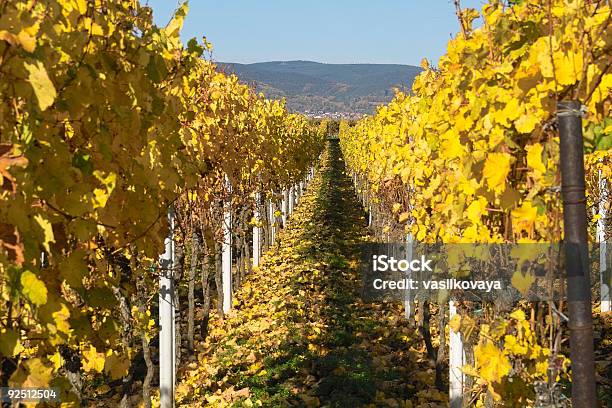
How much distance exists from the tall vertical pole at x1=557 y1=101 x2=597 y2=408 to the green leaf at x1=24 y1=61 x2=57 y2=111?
1.56 meters

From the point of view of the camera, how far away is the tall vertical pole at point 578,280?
1.90 metres

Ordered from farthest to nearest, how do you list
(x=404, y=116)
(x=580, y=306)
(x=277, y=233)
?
(x=277, y=233) < (x=404, y=116) < (x=580, y=306)

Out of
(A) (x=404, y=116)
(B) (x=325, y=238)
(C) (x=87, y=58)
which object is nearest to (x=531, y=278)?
(C) (x=87, y=58)

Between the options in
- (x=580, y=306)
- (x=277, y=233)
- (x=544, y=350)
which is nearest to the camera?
(x=580, y=306)

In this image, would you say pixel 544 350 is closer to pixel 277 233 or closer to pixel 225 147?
pixel 225 147

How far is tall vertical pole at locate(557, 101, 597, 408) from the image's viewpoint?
1.90m

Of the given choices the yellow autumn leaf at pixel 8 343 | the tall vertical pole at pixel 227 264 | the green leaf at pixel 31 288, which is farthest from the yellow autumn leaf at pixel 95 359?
the tall vertical pole at pixel 227 264

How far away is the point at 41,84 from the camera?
1584mm

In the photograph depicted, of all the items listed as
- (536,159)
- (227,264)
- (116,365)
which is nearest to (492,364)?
(536,159)

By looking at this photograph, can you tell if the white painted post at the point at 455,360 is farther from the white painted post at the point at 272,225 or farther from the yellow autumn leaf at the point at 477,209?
the white painted post at the point at 272,225

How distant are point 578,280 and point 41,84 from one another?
171 cm

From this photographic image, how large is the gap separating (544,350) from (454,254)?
0.92m

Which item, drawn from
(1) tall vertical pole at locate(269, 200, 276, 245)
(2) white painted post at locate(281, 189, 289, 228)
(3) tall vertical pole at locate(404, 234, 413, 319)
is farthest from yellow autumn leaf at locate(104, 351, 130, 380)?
(2) white painted post at locate(281, 189, 289, 228)

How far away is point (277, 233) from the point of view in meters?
15.6
